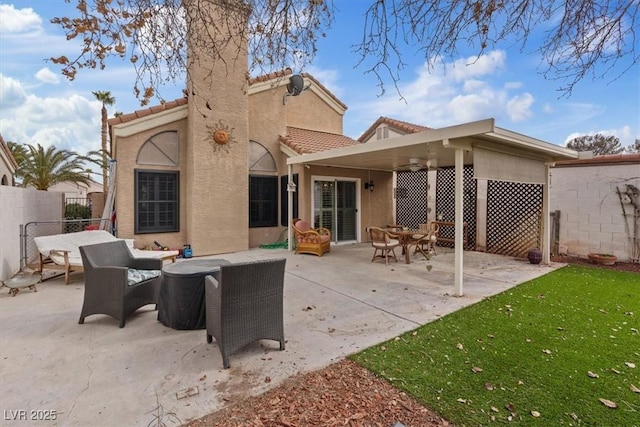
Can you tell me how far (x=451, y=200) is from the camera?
1104 centimetres

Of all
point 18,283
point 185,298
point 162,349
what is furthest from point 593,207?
point 18,283

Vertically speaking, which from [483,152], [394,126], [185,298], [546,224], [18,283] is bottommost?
[18,283]

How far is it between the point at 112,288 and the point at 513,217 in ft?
32.8

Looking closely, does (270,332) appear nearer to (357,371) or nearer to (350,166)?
(357,371)

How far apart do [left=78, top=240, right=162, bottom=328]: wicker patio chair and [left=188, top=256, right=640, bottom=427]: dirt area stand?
2.42 m

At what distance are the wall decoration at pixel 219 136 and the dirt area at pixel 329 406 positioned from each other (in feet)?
25.9

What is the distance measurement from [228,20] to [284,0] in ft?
2.46

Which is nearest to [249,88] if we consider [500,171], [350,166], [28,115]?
[350,166]

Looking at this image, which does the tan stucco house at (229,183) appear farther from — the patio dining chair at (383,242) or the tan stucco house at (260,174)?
the patio dining chair at (383,242)

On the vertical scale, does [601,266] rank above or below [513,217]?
below

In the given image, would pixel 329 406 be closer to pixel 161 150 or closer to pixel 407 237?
pixel 407 237

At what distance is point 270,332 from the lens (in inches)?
134

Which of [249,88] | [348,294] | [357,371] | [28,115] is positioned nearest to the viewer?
[357,371]

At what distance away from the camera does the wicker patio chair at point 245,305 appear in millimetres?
3096
